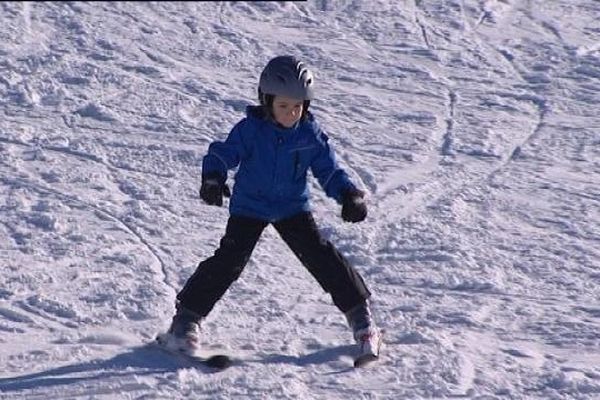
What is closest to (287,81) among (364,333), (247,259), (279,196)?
(279,196)

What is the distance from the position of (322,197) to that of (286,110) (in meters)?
2.24

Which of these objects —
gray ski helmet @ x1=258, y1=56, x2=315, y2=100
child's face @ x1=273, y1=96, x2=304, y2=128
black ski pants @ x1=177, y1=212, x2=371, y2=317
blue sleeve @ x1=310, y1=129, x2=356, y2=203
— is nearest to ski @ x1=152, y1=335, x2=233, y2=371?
black ski pants @ x1=177, y1=212, x2=371, y2=317

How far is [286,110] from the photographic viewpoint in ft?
16.8

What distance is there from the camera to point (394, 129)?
858 cm

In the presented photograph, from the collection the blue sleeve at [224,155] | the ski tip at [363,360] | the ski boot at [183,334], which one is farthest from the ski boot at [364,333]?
the blue sleeve at [224,155]

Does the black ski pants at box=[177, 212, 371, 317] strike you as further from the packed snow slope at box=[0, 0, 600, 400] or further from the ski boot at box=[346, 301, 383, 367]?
the packed snow slope at box=[0, 0, 600, 400]

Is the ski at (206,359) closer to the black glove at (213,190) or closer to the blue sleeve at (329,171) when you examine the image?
the black glove at (213,190)

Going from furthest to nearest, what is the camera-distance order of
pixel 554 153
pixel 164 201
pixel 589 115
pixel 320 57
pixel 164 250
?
pixel 320 57 < pixel 589 115 < pixel 554 153 < pixel 164 201 < pixel 164 250

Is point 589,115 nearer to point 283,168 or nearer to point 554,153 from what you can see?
point 554,153

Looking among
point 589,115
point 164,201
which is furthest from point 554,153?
point 164,201

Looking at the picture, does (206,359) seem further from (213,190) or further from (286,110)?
(286,110)

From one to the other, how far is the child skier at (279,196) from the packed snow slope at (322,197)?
199 millimetres

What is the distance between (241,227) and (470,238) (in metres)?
1.93

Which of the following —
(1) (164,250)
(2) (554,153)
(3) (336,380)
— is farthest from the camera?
(2) (554,153)
